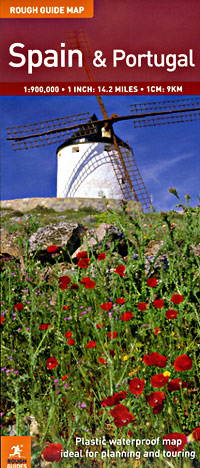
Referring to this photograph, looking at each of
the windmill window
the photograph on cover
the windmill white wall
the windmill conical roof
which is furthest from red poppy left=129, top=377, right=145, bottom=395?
the windmill window

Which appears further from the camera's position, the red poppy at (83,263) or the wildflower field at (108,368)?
the red poppy at (83,263)

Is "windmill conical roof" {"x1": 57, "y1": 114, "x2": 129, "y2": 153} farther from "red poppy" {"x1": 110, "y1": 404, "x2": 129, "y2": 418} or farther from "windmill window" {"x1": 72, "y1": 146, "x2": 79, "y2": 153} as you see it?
"red poppy" {"x1": 110, "y1": 404, "x2": 129, "y2": 418}

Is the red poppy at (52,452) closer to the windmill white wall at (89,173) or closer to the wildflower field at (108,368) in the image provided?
the wildflower field at (108,368)

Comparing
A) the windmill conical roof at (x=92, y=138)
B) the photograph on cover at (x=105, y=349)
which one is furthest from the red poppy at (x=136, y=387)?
the windmill conical roof at (x=92, y=138)

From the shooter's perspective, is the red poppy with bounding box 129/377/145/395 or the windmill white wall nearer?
the red poppy with bounding box 129/377/145/395

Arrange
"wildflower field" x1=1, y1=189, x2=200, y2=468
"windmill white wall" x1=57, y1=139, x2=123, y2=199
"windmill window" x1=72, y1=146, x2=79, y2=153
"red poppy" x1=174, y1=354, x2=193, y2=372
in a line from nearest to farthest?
"red poppy" x1=174, y1=354, x2=193, y2=372, "wildflower field" x1=1, y1=189, x2=200, y2=468, "windmill white wall" x1=57, y1=139, x2=123, y2=199, "windmill window" x1=72, y1=146, x2=79, y2=153

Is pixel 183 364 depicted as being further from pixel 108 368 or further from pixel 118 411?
pixel 108 368

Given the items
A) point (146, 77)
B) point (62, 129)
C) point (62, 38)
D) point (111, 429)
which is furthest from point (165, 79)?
point (62, 129)

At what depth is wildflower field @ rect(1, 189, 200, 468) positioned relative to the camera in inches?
69.6

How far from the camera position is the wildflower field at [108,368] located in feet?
5.80

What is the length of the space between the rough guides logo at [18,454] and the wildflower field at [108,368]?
0.05 meters

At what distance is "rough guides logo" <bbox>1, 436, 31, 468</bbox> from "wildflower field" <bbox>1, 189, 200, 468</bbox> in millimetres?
47

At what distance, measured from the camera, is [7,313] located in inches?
115

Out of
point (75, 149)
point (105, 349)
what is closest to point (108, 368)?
point (105, 349)
